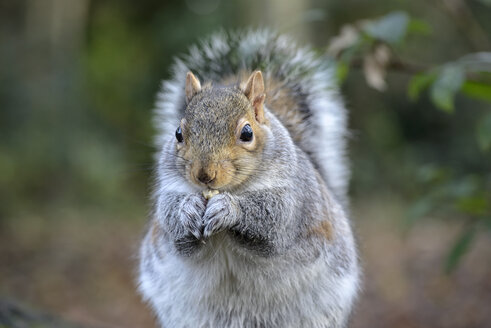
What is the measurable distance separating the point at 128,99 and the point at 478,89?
26.3 ft

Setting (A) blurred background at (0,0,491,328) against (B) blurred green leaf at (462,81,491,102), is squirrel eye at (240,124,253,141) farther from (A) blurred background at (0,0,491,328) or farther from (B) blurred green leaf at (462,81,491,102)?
(B) blurred green leaf at (462,81,491,102)

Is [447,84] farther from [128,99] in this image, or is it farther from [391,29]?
[128,99]

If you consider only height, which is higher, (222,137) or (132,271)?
(222,137)

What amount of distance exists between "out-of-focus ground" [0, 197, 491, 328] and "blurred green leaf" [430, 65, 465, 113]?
149cm

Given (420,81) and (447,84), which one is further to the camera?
(420,81)

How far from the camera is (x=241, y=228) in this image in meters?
1.91

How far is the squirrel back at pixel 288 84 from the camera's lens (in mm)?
2738

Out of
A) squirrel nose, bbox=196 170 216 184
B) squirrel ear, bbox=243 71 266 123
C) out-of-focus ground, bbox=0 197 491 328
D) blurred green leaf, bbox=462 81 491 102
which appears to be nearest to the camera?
squirrel nose, bbox=196 170 216 184

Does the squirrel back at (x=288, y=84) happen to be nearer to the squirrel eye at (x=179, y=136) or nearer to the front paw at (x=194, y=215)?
the squirrel eye at (x=179, y=136)

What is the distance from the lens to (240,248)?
1.96m

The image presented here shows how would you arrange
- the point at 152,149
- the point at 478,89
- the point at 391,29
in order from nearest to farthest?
the point at 391,29 < the point at 478,89 < the point at 152,149

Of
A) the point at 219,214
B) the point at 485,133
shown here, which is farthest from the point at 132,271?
the point at 485,133

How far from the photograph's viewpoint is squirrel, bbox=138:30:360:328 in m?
1.87

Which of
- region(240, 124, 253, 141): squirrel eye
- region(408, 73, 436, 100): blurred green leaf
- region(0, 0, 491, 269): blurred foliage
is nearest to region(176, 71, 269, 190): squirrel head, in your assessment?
region(240, 124, 253, 141): squirrel eye
